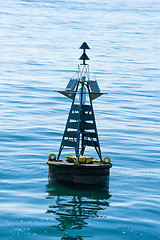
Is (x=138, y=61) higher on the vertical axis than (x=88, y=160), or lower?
higher

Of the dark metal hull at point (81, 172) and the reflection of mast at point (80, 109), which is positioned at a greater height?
the reflection of mast at point (80, 109)

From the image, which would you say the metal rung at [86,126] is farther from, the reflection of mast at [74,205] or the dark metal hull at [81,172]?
the reflection of mast at [74,205]

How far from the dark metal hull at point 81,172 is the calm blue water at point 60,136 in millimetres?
949

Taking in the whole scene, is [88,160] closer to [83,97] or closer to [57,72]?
[83,97]

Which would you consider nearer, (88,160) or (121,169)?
(88,160)

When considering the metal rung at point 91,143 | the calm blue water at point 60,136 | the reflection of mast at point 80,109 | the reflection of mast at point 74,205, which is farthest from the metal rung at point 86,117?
the reflection of mast at point 74,205

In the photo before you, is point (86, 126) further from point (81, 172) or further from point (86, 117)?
point (81, 172)

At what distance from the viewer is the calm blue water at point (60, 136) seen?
3547cm

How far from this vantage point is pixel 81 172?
130 feet

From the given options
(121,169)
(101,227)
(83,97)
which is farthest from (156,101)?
(101,227)

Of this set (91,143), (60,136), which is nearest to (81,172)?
(91,143)

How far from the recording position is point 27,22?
579 ft

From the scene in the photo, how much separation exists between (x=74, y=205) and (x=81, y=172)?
2.40m

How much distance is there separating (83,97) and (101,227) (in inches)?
409
